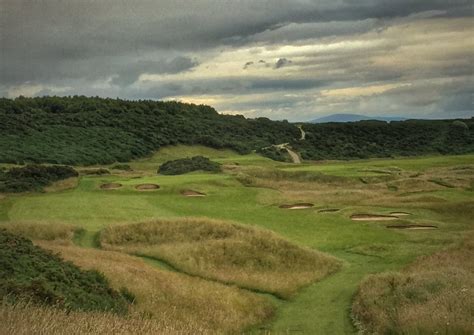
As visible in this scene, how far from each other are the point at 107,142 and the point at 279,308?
7893cm

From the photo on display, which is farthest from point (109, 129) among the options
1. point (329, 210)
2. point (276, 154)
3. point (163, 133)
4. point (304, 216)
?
point (304, 216)

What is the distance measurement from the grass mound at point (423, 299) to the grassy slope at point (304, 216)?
94 centimetres

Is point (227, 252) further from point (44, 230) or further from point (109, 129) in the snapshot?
point (109, 129)

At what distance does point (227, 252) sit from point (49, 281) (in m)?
11.3

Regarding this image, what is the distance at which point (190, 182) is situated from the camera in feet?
144

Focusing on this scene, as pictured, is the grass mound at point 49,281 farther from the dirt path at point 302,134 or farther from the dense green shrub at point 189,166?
the dirt path at point 302,134

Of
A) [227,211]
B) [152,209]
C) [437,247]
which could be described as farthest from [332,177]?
[437,247]

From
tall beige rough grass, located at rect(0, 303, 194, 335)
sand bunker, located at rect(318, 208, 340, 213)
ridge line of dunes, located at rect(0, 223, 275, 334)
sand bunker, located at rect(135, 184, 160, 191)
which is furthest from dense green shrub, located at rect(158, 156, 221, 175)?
tall beige rough grass, located at rect(0, 303, 194, 335)

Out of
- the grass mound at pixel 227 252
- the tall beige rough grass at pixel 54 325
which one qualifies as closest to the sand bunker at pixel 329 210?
the grass mound at pixel 227 252

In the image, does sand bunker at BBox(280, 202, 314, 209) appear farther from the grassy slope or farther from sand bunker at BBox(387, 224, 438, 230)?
Answer: sand bunker at BBox(387, 224, 438, 230)

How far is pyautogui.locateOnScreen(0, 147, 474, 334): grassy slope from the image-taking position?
1955 centimetres

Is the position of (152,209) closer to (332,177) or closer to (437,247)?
(437,247)

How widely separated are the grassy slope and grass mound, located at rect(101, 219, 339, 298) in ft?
4.15

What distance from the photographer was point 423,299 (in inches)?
619
